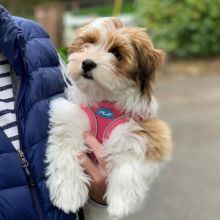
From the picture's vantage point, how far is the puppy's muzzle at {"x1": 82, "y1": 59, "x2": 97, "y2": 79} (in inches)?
108

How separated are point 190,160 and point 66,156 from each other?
4.70m

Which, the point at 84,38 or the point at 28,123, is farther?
the point at 84,38

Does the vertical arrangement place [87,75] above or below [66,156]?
above

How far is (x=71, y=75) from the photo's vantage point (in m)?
2.82

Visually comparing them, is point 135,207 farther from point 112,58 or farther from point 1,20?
point 1,20

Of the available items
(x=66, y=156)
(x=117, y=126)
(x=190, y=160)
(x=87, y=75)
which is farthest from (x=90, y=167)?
(x=190, y=160)

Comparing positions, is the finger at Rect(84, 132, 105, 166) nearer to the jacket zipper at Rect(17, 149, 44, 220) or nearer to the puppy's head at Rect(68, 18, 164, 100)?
the puppy's head at Rect(68, 18, 164, 100)

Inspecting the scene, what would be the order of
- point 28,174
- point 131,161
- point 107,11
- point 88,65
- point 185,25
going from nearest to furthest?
point 28,174, point 88,65, point 131,161, point 185,25, point 107,11

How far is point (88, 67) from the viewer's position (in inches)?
108

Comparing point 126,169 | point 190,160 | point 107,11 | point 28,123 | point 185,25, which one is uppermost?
point 28,123

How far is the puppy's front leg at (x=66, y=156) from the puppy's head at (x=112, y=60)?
152 mm

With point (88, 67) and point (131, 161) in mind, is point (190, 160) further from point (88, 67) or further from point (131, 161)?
point (88, 67)

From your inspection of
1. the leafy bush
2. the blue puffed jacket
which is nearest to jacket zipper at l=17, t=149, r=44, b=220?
the blue puffed jacket

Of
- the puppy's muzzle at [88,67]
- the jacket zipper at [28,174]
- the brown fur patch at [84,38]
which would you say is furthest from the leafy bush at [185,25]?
the jacket zipper at [28,174]
